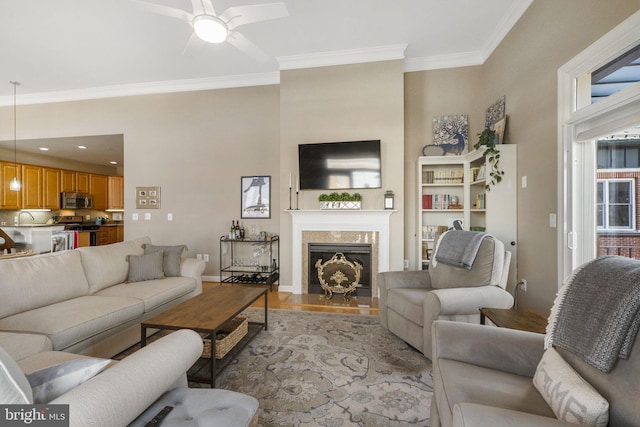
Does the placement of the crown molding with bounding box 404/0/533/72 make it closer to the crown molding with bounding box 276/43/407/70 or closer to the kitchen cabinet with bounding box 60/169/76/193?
the crown molding with bounding box 276/43/407/70

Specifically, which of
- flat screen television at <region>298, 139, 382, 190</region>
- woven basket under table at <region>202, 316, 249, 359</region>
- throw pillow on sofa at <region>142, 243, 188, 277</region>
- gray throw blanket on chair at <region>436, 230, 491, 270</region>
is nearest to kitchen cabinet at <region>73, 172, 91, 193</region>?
throw pillow on sofa at <region>142, 243, 188, 277</region>

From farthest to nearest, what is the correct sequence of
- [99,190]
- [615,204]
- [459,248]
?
[99,190]
[459,248]
[615,204]

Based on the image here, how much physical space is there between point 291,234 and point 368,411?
2.67 metres

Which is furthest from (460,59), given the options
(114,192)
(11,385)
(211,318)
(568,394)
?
(114,192)

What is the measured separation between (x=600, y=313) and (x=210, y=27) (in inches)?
Answer: 118

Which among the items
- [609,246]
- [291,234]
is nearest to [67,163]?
[291,234]

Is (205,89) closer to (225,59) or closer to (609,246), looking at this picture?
(225,59)

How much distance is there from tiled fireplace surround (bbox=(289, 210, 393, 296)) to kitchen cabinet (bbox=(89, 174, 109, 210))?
23.1 ft

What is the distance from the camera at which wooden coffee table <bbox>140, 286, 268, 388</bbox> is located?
5.89 feet

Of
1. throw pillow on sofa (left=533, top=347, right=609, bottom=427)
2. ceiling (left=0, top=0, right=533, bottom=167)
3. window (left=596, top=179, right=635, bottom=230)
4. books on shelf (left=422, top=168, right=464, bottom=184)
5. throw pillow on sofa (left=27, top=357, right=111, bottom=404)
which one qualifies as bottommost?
throw pillow on sofa (left=533, top=347, right=609, bottom=427)

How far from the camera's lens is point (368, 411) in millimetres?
1616

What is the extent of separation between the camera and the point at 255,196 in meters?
4.54

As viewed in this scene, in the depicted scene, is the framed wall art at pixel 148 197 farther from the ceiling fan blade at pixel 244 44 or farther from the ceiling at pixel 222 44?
the ceiling fan blade at pixel 244 44

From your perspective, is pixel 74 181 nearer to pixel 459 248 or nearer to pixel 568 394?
pixel 459 248
